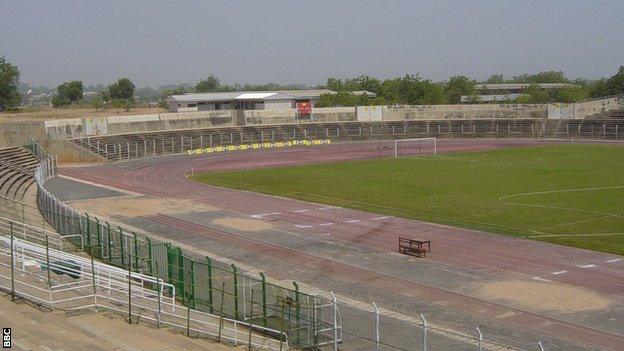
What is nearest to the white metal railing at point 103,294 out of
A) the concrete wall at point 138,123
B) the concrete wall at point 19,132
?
the concrete wall at point 19,132

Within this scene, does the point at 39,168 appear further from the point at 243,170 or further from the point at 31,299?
the point at 31,299

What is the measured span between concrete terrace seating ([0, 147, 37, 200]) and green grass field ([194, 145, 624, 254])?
13973 millimetres

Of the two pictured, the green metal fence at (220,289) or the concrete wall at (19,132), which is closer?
the green metal fence at (220,289)

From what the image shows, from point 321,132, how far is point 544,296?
250 feet

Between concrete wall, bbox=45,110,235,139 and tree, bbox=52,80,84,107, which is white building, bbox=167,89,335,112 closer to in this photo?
concrete wall, bbox=45,110,235,139

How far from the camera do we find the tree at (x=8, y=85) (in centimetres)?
10112

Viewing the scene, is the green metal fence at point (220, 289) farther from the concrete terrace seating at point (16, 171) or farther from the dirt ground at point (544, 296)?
the concrete terrace seating at point (16, 171)

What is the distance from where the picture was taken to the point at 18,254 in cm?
2248

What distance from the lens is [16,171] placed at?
5331 cm

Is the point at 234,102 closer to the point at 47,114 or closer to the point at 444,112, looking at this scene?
the point at 47,114

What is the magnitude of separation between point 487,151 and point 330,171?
22509mm

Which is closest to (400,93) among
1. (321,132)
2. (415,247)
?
(321,132)

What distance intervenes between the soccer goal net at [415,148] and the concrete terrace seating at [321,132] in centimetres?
745

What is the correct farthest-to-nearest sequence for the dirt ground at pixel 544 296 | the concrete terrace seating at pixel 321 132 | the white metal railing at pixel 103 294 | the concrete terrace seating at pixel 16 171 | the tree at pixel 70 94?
the tree at pixel 70 94
the concrete terrace seating at pixel 321 132
the concrete terrace seating at pixel 16 171
the dirt ground at pixel 544 296
the white metal railing at pixel 103 294
